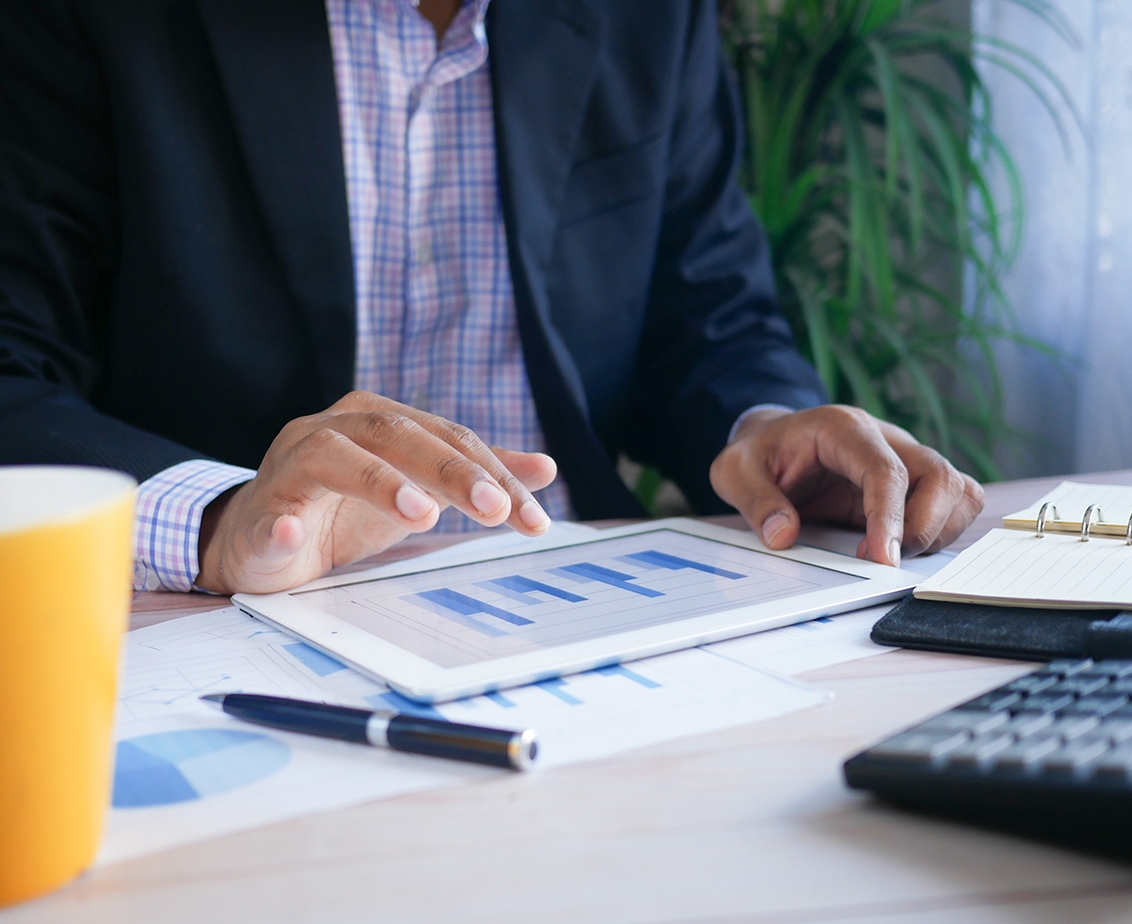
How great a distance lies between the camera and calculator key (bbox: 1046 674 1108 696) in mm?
363

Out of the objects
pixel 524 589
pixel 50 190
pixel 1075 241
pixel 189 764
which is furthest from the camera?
pixel 1075 241

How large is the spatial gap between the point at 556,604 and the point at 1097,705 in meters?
0.27

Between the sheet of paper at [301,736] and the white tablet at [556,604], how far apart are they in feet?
0.03

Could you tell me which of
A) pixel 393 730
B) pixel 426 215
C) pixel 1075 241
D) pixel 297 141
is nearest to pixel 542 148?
pixel 426 215

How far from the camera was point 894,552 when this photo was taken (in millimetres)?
617

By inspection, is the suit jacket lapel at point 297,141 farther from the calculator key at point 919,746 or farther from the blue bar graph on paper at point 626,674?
the calculator key at point 919,746

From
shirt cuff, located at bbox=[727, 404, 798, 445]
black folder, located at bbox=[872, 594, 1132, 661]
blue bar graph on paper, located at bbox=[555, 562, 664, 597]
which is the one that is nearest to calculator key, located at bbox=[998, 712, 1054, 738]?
black folder, located at bbox=[872, 594, 1132, 661]

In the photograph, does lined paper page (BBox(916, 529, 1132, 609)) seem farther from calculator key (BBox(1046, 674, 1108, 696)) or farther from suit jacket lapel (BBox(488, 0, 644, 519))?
suit jacket lapel (BBox(488, 0, 644, 519))

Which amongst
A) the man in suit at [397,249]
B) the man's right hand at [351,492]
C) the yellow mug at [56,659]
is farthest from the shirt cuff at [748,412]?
the yellow mug at [56,659]

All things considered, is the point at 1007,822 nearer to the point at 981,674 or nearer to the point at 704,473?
the point at 981,674

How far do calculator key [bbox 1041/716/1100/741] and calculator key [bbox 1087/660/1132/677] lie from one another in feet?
0.18

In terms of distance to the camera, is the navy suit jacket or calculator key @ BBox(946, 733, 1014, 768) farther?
the navy suit jacket

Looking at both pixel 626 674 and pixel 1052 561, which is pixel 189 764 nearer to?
pixel 626 674

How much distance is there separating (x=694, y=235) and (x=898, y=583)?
2.22 feet
